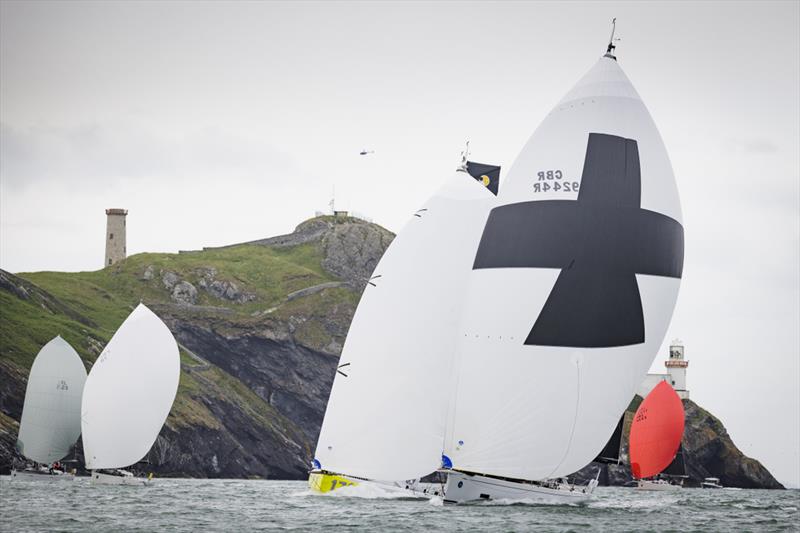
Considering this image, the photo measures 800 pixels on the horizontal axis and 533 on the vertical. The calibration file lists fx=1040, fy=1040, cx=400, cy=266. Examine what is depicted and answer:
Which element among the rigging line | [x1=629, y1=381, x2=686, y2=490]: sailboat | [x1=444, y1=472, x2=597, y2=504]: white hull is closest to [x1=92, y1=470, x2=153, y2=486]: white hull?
[x1=444, y1=472, x2=597, y2=504]: white hull

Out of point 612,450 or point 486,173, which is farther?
point 486,173

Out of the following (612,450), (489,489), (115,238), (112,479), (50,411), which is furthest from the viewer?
(115,238)

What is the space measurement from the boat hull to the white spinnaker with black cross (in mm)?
6020

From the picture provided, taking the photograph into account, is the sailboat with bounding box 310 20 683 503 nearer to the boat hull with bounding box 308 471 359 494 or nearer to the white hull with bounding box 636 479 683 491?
the boat hull with bounding box 308 471 359 494

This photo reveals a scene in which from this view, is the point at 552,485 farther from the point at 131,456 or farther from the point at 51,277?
the point at 51,277

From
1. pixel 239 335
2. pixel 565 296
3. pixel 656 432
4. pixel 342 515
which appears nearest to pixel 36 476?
pixel 342 515

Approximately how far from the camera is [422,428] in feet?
146

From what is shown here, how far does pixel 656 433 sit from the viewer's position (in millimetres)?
98938

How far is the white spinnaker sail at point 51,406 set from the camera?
77.4 metres

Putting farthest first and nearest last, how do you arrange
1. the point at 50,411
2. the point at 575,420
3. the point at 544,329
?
1. the point at 50,411
2. the point at 575,420
3. the point at 544,329

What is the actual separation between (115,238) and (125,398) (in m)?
113

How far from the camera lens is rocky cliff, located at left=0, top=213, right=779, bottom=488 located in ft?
363

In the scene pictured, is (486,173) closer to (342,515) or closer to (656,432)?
(342,515)

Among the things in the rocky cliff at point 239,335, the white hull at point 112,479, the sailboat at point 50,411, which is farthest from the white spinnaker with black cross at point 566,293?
the rocky cliff at point 239,335
